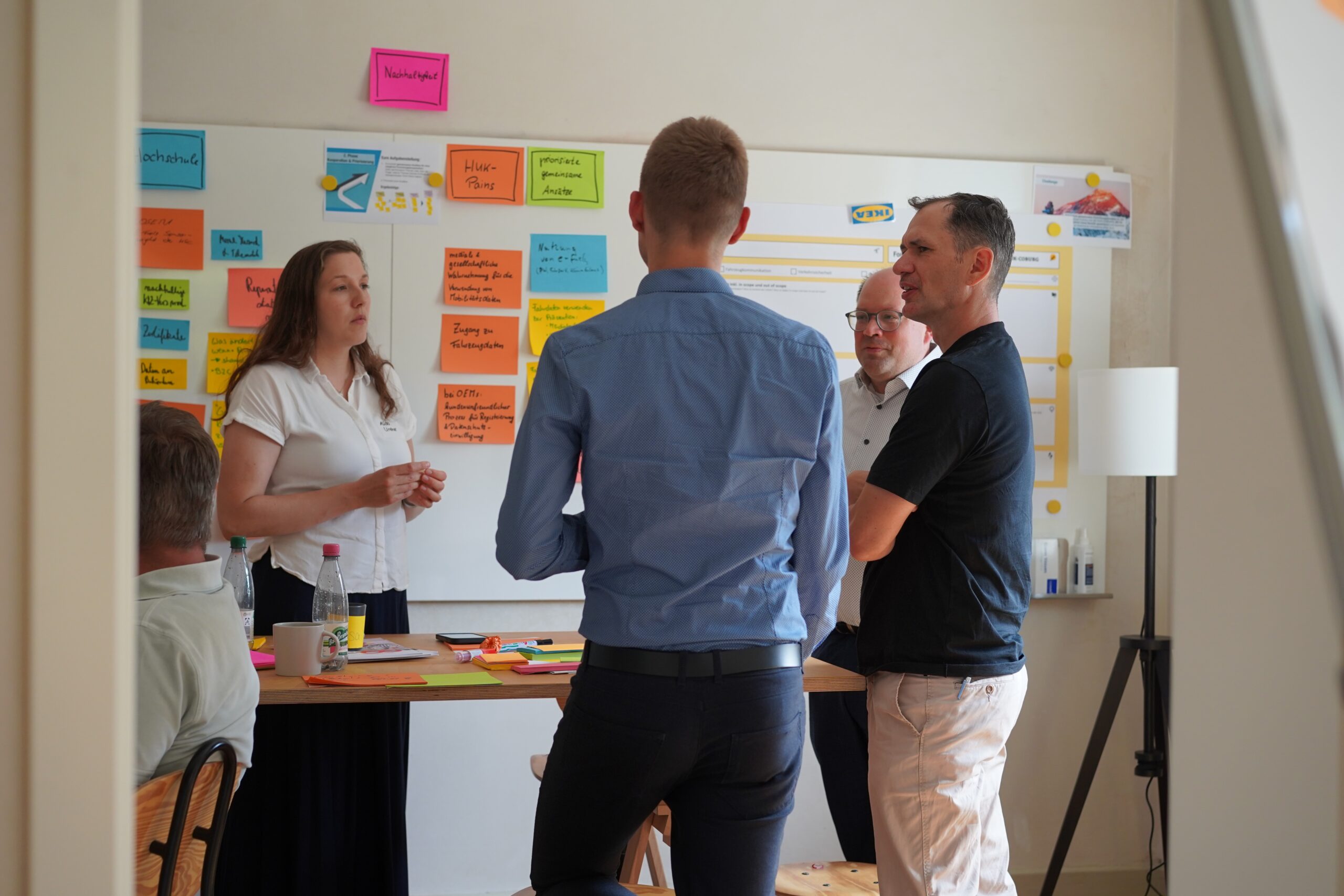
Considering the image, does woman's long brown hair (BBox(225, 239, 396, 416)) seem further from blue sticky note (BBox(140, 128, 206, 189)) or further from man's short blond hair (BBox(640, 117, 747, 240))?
man's short blond hair (BBox(640, 117, 747, 240))

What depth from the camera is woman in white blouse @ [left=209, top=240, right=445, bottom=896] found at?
8.04ft

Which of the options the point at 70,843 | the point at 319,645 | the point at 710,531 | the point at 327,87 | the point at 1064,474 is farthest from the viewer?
the point at 1064,474

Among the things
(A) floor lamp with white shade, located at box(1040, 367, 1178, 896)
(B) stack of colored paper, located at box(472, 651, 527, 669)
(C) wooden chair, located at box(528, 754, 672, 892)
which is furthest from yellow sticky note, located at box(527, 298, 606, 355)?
(A) floor lamp with white shade, located at box(1040, 367, 1178, 896)

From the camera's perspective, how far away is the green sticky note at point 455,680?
1.94 m

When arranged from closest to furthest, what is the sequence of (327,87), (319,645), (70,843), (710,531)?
(70,843)
(710,531)
(319,645)
(327,87)

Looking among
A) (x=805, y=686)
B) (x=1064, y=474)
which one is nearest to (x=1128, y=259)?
(x=1064, y=474)

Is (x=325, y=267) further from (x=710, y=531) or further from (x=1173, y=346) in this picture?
(x=1173, y=346)

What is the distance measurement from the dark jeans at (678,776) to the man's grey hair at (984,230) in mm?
918

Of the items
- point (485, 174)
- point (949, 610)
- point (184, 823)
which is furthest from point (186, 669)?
point (485, 174)

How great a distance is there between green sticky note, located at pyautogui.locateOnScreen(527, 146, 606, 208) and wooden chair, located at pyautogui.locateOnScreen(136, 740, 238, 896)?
2.14m

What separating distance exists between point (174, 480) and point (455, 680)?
61cm

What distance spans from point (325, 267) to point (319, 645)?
0.98 m

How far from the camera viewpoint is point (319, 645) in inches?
80.7

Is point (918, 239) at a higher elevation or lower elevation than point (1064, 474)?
higher
